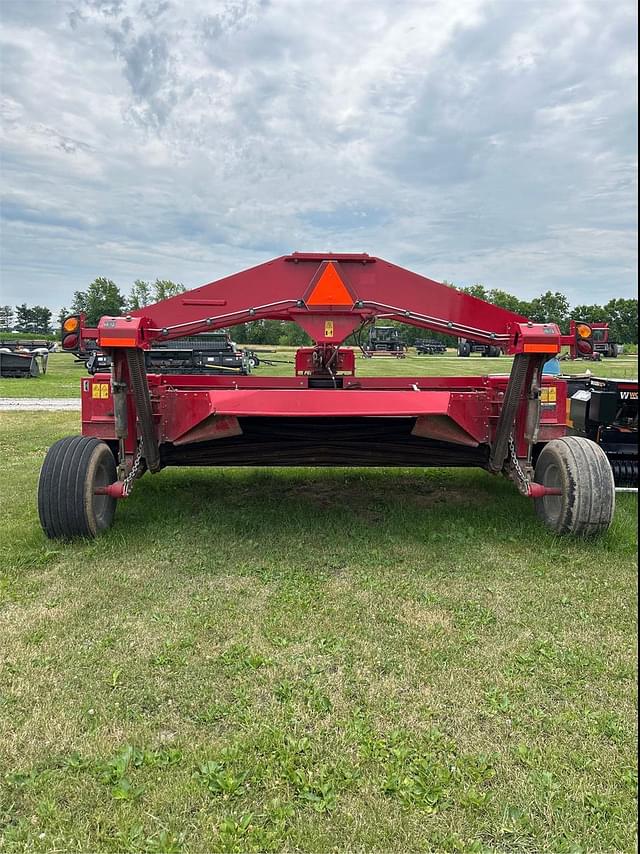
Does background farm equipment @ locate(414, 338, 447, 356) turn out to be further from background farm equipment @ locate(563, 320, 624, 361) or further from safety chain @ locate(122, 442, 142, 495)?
safety chain @ locate(122, 442, 142, 495)

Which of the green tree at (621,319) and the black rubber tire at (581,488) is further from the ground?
the green tree at (621,319)

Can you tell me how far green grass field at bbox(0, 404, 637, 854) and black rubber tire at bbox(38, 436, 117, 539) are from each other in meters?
0.13

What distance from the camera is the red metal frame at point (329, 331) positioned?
374 cm

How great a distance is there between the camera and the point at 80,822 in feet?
5.65

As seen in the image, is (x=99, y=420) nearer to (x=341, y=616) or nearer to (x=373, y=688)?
(x=341, y=616)

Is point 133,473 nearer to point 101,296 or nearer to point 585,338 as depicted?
point 585,338

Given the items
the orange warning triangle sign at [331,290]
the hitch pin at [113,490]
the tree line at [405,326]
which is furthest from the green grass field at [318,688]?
the tree line at [405,326]

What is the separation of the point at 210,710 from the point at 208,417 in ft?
6.02

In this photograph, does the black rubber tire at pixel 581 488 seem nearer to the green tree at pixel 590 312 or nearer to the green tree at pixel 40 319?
→ the green tree at pixel 590 312

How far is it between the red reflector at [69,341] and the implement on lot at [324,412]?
0.04 feet

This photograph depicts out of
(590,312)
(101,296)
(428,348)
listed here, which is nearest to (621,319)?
(590,312)

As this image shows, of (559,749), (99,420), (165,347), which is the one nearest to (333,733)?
(559,749)

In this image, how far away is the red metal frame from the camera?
374 centimetres

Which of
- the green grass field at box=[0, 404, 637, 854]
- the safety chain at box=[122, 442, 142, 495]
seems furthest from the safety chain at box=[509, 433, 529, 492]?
the safety chain at box=[122, 442, 142, 495]
